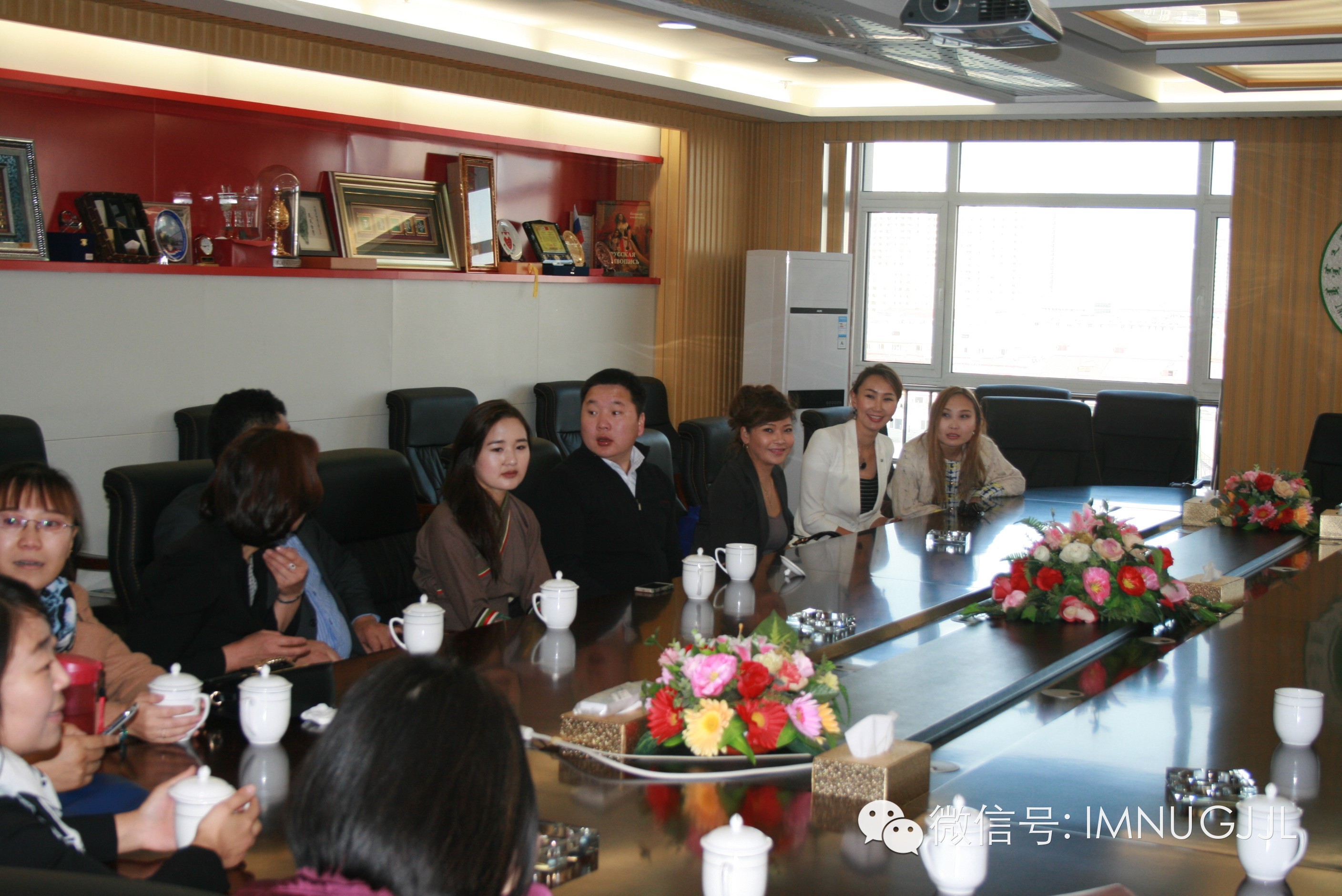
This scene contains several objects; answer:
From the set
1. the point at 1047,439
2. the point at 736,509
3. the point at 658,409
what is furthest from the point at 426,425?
the point at 1047,439

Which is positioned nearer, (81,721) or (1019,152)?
(81,721)

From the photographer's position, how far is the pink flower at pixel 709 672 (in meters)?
1.95

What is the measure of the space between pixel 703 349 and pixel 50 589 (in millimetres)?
6498

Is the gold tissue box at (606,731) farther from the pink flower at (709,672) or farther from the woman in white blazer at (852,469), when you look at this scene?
the woman in white blazer at (852,469)

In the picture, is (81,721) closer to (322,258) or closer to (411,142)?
(322,258)

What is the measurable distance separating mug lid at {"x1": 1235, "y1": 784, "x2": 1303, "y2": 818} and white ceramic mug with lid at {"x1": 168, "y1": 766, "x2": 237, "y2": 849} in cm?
125

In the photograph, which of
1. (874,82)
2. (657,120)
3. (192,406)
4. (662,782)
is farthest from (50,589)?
(874,82)

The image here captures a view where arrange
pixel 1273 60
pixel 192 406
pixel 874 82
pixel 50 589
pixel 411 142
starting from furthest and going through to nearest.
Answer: pixel 874 82
pixel 411 142
pixel 192 406
pixel 1273 60
pixel 50 589

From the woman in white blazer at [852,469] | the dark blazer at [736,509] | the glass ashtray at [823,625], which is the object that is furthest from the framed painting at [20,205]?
the glass ashtray at [823,625]

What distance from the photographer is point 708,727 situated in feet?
6.36

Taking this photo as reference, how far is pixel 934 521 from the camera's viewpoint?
4.73 m

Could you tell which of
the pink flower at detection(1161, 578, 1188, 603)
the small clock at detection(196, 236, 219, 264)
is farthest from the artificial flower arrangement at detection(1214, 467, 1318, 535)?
the small clock at detection(196, 236, 219, 264)

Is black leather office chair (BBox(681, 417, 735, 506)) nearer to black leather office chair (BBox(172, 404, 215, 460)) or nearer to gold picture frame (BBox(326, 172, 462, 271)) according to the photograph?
gold picture frame (BBox(326, 172, 462, 271))

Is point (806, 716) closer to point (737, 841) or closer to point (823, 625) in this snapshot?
point (737, 841)
